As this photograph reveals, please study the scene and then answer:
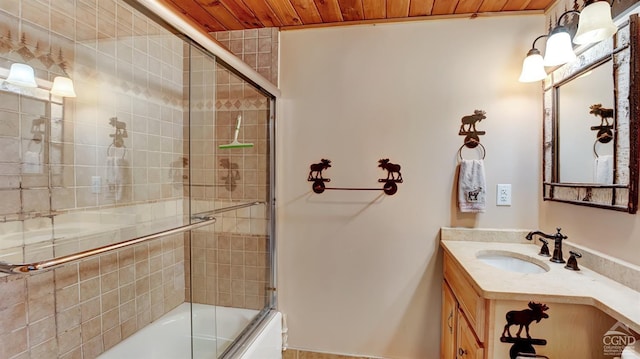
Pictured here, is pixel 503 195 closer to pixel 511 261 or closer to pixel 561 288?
pixel 511 261

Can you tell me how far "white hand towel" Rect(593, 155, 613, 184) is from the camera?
123cm

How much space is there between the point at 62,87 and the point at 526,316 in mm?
2155

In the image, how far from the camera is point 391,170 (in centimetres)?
191

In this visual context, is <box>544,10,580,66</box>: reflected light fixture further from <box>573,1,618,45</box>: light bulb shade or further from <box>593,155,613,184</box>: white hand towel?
<box>593,155,613,184</box>: white hand towel

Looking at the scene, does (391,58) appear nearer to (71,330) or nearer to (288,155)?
(288,155)

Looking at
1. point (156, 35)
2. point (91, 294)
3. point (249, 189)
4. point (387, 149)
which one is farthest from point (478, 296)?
point (156, 35)

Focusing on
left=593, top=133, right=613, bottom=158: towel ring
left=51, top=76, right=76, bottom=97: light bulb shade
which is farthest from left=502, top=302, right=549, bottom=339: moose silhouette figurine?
left=51, top=76, right=76, bottom=97: light bulb shade

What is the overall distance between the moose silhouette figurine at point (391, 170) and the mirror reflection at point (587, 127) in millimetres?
848

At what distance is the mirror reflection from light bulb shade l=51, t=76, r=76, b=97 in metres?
2.39

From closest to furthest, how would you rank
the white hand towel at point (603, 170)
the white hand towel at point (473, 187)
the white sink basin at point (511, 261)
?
the white hand towel at point (603, 170) < the white sink basin at point (511, 261) < the white hand towel at point (473, 187)

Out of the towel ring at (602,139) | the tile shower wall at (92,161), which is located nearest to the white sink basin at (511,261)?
the towel ring at (602,139)

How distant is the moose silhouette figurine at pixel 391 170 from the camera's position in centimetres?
190

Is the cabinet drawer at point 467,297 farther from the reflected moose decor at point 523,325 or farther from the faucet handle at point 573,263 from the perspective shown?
the faucet handle at point 573,263

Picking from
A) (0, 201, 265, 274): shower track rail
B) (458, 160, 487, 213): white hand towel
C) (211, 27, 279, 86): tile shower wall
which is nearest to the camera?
(0, 201, 265, 274): shower track rail
